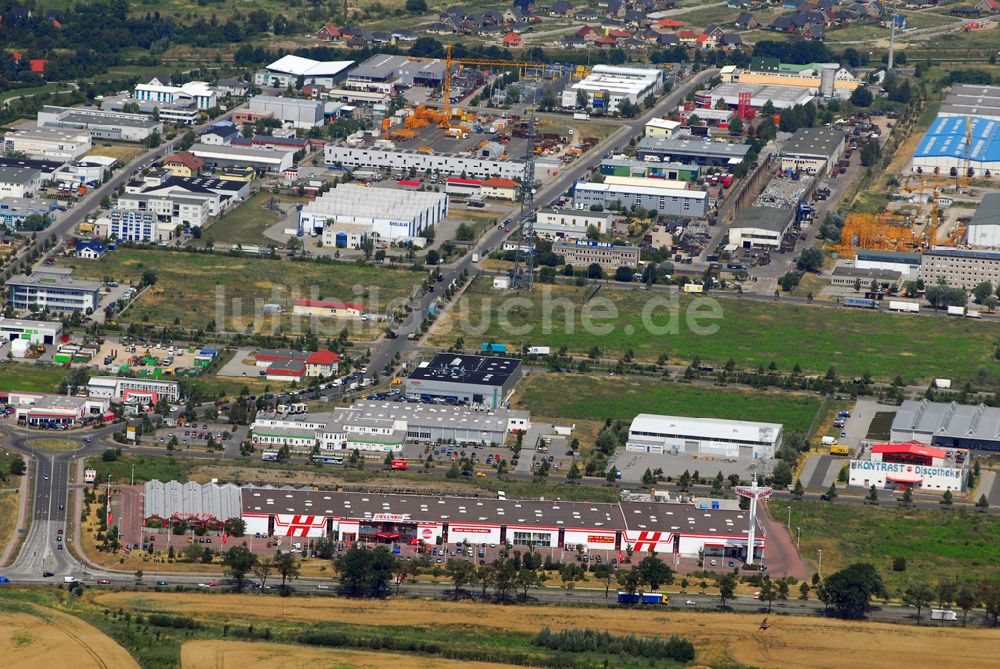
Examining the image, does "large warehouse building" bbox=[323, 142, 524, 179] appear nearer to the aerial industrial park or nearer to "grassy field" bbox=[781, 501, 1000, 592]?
the aerial industrial park

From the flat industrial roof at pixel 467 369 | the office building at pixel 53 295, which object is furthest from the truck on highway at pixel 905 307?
the office building at pixel 53 295

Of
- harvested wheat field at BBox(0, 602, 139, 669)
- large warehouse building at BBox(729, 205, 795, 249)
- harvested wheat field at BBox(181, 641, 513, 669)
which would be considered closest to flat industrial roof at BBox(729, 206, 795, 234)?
large warehouse building at BBox(729, 205, 795, 249)

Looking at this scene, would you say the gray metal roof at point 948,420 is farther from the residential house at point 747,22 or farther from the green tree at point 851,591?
the residential house at point 747,22

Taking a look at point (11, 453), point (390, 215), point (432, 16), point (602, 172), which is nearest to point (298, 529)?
point (11, 453)

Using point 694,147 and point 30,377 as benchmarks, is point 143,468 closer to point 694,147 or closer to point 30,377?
point 30,377

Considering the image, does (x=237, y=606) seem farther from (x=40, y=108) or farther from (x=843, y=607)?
(x=40, y=108)

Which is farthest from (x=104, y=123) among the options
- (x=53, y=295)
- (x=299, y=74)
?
(x=53, y=295)
